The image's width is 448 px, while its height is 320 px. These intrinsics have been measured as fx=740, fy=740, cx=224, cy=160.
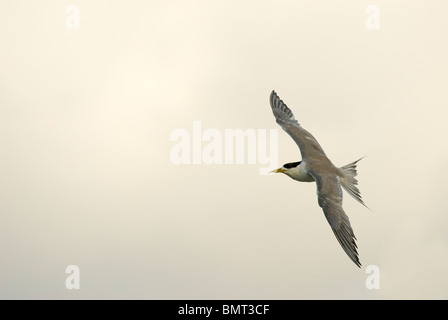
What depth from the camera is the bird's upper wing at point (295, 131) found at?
22484 millimetres

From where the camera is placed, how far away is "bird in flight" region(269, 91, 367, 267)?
61.3 feet

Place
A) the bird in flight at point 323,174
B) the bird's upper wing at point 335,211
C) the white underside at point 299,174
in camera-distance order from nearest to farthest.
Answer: the bird's upper wing at point 335,211 < the bird in flight at point 323,174 < the white underside at point 299,174

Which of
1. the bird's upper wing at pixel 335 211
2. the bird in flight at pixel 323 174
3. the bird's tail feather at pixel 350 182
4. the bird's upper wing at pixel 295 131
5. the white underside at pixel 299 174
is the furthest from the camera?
the bird's upper wing at pixel 295 131

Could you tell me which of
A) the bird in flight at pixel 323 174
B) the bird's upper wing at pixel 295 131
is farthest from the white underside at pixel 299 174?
the bird's upper wing at pixel 295 131

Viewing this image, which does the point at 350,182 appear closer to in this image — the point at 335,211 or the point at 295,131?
the point at 335,211

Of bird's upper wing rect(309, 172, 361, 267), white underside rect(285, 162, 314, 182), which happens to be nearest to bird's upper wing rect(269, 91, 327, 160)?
white underside rect(285, 162, 314, 182)

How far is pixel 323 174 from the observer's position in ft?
67.5

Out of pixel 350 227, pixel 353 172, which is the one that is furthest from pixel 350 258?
pixel 353 172

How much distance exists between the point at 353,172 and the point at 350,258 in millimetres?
4188

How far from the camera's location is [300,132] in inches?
935

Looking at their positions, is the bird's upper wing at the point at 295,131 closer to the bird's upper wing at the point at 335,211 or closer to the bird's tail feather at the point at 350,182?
the bird's tail feather at the point at 350,182

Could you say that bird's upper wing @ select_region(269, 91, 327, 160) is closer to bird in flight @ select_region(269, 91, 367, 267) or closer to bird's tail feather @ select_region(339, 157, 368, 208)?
bird in flight @ select_region(269, 91, 367, 267)

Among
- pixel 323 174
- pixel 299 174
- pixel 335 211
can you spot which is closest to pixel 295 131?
pixel 299 174

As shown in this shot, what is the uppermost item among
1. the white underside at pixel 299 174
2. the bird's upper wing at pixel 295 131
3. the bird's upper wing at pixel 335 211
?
the bird's upper wing at pixel 295 131
